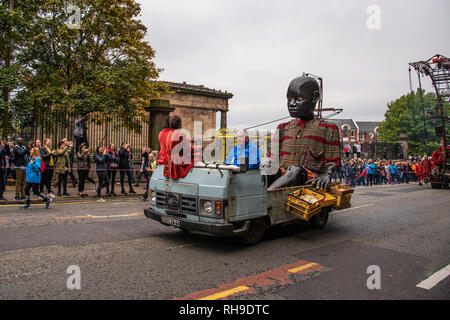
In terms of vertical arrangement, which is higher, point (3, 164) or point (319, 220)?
point (3, 164)

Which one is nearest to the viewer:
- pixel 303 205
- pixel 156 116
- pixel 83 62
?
pixel 303 205

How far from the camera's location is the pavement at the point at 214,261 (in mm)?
4082

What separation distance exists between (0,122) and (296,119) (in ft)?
42.9

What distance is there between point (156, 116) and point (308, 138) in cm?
1142

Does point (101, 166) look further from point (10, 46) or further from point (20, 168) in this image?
point (10, 46)

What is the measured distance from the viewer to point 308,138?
7.60m

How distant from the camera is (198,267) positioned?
488cm

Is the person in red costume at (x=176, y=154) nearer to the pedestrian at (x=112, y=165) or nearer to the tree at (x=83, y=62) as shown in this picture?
the pedestrian at (x=112, y=165)

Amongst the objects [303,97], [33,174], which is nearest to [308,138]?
[303,97]

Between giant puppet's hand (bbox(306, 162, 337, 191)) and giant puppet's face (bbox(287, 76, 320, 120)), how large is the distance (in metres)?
1.24

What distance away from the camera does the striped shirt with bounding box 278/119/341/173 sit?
296 inches

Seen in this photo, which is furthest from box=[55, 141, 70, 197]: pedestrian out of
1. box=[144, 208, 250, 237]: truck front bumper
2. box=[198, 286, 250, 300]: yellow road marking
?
box=[198, 286, 250, 300]: yellow road marking

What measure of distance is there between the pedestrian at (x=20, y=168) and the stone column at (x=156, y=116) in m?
6.37

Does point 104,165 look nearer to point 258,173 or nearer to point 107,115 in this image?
point 107,115
